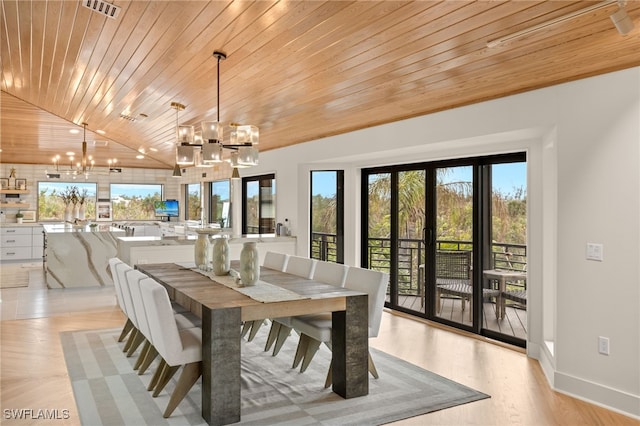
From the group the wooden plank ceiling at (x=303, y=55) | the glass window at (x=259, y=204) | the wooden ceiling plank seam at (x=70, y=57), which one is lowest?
the glass window at (x=259, y=204)

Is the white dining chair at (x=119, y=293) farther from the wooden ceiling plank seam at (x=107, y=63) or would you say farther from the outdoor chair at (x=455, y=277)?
the outdoor chair at (x=455, y=277)

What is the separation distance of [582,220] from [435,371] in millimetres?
1605

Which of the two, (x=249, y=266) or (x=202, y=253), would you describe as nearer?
(x=249, y=266)

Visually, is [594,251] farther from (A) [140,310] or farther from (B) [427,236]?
(A) [140,310]

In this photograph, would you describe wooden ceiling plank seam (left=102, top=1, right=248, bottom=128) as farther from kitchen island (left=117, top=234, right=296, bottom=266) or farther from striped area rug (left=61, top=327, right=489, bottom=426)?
striped area rug (left=61, top=327, right=489, bottom=426)

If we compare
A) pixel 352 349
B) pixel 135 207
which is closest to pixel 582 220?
pixel 352 349

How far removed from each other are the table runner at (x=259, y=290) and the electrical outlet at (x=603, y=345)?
2027 mm

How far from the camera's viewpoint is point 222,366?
291cm

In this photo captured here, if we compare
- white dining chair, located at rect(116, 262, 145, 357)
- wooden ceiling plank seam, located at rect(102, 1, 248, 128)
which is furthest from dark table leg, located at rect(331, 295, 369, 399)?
wooden ceiling plank seam, located at rect(102, 1, 248, 128)

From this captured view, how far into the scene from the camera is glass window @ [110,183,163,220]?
11.8m

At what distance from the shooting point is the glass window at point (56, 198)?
11.0 metres

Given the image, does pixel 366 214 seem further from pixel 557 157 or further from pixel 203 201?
pixel 203 201

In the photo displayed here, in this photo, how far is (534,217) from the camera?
4316 mm

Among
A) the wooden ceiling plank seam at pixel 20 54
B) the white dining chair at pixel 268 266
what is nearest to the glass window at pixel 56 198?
the wooden ceiling plank seam at pixel 20 54
